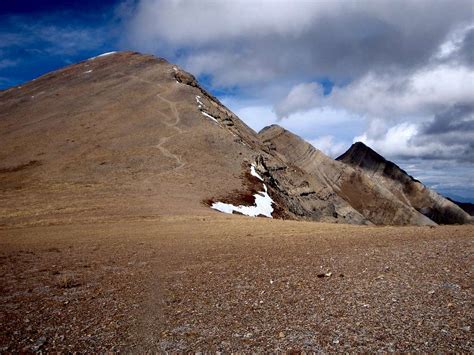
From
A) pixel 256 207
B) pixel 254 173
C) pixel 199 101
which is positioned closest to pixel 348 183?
pixel 199 101

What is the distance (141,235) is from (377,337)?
58.8ft

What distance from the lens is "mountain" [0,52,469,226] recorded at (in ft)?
127

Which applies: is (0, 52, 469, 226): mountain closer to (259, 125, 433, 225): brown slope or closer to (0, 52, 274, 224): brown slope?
(0, 52, 274, 224): brown slope

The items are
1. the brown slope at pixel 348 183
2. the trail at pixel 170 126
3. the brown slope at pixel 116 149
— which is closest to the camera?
the brown slope at pixel 116 149

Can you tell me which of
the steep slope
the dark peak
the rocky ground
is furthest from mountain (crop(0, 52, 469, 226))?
the dark peak

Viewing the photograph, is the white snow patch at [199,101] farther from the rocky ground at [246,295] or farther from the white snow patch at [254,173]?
the rocky ground at [246,295]

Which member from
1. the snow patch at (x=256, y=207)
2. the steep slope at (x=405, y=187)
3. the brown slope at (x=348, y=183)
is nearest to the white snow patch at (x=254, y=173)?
the snow patch at (x=256, y=207)

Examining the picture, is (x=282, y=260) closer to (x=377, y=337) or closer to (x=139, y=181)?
(x=377, y=337)

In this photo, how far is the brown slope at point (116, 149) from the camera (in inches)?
1452

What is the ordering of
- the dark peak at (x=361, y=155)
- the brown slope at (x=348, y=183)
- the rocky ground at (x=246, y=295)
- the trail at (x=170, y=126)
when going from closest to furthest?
the rocky ground at (x=246, y=295)
the trail at (x=170, y=126)
the brown slope at (x=348, y=183)
the dark peak at (x=361, y=155)

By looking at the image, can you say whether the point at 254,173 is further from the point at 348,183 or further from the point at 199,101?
the point at 348,183

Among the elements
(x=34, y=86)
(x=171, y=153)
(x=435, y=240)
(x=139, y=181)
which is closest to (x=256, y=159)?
(x=171, y=153)

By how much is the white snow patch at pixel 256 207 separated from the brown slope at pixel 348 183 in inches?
1974

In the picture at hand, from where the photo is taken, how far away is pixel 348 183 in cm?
10712
